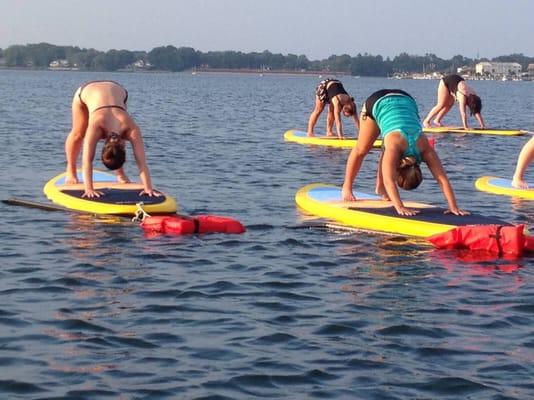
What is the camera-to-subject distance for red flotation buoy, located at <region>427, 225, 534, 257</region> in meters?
11.3

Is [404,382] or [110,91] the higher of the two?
[110,91]

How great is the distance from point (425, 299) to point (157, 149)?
49.9 feet

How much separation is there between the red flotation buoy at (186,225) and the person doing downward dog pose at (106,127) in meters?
0.76

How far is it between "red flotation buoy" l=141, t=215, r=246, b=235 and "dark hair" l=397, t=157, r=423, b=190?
6.47 feet

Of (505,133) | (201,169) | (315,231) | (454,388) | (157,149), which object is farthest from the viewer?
(505,133)

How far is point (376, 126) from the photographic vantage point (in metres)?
13.2

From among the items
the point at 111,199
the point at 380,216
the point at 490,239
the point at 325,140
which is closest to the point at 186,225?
the point at 111,199

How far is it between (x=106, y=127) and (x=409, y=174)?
3.75 metres

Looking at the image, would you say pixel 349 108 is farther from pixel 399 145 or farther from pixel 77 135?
pixel 399 145

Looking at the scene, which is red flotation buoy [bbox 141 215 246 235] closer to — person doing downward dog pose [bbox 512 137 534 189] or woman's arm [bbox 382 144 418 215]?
woman's arm [bbox 382 144 418 215]

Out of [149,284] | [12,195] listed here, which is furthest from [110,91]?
[149,284]

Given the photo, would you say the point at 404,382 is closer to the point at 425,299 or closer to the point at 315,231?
the point at 425,299

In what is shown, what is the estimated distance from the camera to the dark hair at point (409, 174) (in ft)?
38.5

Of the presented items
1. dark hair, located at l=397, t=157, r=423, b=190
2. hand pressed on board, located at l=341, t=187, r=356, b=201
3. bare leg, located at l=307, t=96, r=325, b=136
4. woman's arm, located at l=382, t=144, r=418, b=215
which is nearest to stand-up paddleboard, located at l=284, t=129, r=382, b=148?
bare leg, located at l=307, t=96, r=325, b=136
